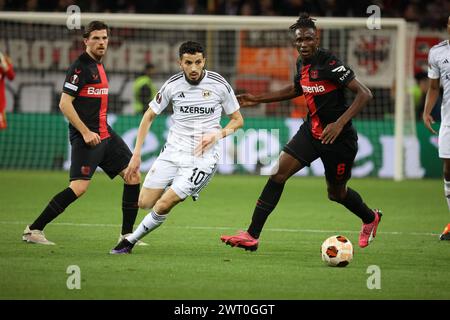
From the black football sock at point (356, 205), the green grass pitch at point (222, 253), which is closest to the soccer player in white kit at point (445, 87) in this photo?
the green grass pitch at point (222, 253)

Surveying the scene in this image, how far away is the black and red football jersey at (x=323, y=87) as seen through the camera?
8.96 meters

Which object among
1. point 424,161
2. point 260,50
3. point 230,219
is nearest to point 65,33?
point 260,50

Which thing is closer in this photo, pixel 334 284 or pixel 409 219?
pixel 334 284

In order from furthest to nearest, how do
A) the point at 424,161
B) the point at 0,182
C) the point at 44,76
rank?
1. the point at 44,76
2. the point at 424,161
3. the point at 0,182

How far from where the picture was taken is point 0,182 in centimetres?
1650

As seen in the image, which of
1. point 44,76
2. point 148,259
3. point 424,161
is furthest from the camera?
Result: point 44,76

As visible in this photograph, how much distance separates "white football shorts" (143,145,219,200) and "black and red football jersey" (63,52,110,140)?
3.08ft

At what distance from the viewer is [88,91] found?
945 centimetres

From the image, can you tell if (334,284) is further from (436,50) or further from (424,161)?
(424,161)

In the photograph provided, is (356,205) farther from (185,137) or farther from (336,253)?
(185,137)

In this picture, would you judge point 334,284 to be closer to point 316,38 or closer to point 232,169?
point 316,38

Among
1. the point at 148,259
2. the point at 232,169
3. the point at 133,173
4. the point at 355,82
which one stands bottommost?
the point at 232,169

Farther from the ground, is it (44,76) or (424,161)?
(44,76)

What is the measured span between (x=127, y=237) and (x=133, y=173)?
765 millimetres
